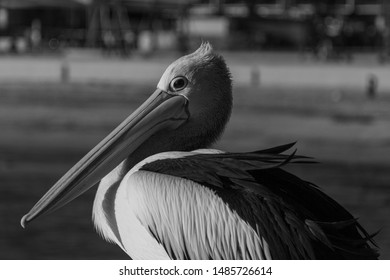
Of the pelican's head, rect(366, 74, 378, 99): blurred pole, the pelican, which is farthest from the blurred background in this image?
the pelican

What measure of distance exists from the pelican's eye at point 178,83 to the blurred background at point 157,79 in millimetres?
2478

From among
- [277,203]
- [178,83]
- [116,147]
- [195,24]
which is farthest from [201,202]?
[195,24]

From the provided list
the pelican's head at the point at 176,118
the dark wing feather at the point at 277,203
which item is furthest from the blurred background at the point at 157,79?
the dark wing feather at the point at 277,203

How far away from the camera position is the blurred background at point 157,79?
7676mm

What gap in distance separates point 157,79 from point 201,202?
59.6 ft

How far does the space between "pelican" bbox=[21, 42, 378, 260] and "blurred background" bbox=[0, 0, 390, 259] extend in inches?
98.3

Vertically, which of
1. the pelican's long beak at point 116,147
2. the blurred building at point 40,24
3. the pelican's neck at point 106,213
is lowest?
the blurred building at point 40,24

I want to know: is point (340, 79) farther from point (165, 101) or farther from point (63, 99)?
point (165, 101)

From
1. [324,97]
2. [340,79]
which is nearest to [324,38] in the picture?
[340,79]

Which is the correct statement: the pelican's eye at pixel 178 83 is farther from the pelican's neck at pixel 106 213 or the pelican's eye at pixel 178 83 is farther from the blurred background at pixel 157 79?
the blurred background at pixel 157 79

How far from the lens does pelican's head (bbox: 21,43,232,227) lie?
3.65 m

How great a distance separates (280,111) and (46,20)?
1006 inches

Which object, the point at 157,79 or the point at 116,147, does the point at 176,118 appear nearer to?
the point at 116,147
